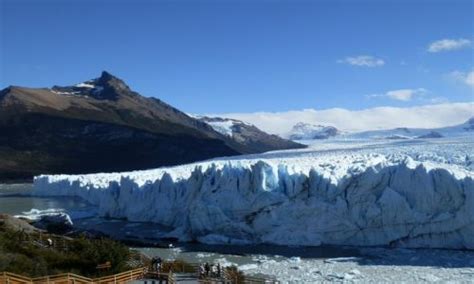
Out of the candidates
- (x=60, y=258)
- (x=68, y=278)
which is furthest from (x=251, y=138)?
(x=68, y=278)

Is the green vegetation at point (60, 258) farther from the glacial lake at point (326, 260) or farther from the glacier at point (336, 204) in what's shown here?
the glacier at point (336, 204)

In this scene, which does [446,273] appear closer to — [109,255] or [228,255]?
[228,255]

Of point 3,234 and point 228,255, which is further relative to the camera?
point 228,255

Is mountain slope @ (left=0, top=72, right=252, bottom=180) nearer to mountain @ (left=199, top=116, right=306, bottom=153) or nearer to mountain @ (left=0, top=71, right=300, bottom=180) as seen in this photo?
mountain @ (left=0, top=71, right=300, bottom=180)

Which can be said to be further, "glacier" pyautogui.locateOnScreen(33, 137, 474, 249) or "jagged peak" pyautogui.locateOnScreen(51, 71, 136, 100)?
"jagged peak" pyautogui.locateOnScreen(51, 71, 136, 100)

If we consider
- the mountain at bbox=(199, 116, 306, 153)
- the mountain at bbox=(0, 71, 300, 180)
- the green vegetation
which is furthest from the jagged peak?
the green vegetation

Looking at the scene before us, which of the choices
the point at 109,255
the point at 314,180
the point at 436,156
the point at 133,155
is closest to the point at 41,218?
the point at 314,180
